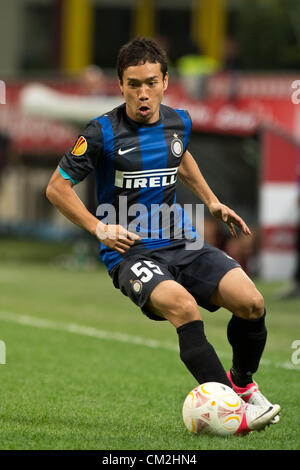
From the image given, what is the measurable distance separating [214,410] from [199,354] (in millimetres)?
277

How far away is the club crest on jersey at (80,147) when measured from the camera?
511 centimetres

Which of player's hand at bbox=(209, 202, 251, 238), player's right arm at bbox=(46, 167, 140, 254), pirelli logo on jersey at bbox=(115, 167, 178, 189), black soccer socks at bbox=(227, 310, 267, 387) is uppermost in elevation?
pirelli logo on jersey at bbox=(115, 167, 178, 189)

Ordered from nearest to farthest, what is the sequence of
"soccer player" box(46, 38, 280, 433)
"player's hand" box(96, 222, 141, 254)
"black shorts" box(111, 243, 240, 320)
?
"player's hand" box(96, 222, 141, 254), "soccer player" box(46, 38, 280, 433), "black shorts" box(111, 243, 240, 320)

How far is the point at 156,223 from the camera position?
5332 mm

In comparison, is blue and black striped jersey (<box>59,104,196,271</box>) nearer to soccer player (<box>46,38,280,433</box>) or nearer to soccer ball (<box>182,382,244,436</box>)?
soccer player (<box>46,38,280,433</box>)

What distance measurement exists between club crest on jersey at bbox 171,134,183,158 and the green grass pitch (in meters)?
1.41

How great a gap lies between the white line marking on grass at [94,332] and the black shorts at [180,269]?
2.26 m

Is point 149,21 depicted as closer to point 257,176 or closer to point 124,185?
point 257,176

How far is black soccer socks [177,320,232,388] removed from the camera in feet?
16.2

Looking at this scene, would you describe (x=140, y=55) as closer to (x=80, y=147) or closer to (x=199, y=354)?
(x=80, y=147)

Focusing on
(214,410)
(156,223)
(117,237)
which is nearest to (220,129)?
(156,223)

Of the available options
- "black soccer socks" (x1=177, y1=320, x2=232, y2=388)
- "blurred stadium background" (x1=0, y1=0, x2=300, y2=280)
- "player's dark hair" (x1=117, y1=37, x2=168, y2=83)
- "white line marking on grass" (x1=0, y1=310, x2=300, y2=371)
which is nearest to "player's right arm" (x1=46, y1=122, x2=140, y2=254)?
"player's dark hair" (x1=117, y1=37, x2=168, y2=83)

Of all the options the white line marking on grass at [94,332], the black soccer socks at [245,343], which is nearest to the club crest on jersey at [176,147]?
the black soccer socks at [245,343]
